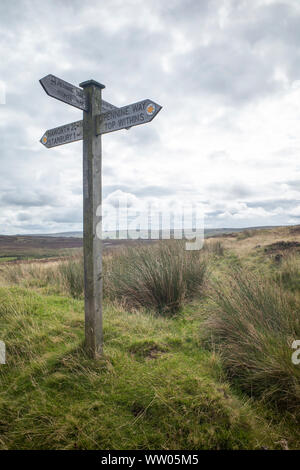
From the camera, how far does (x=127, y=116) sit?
3279mm

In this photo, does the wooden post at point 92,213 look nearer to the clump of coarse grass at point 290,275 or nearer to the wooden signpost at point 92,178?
the wooden signpost at point 92,178

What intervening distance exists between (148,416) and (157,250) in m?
5.09

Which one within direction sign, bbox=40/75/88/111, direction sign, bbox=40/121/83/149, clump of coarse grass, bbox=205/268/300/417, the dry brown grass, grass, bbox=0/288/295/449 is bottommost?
grass, bbox=0/288/295/449

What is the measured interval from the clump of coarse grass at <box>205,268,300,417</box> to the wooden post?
168 cm

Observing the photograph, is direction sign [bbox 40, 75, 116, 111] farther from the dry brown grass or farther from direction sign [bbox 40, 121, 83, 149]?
the dry brown grass

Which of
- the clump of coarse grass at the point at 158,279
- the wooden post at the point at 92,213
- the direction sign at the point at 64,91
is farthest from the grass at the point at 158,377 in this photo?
the direction sign at the point at 64,91

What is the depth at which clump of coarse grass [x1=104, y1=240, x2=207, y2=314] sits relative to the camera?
19.1 ft

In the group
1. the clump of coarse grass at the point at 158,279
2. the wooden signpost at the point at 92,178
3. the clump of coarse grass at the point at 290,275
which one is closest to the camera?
the wooden signpost at the point at 92,178

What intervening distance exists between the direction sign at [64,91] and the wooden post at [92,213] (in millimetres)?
96

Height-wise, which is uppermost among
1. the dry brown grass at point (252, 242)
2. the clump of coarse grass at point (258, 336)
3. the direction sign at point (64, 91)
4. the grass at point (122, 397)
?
the direction sign at point (64, 91)

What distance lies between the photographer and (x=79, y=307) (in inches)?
227

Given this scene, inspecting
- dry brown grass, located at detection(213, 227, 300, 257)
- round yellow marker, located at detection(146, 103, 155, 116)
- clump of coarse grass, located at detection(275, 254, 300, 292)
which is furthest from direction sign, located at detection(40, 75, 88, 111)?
dry brown grass, located at detection(213, 227, 300, 257)

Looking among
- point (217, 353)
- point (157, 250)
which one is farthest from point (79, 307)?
point (217, 353)

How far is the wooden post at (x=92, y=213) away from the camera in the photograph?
3.45 meters
